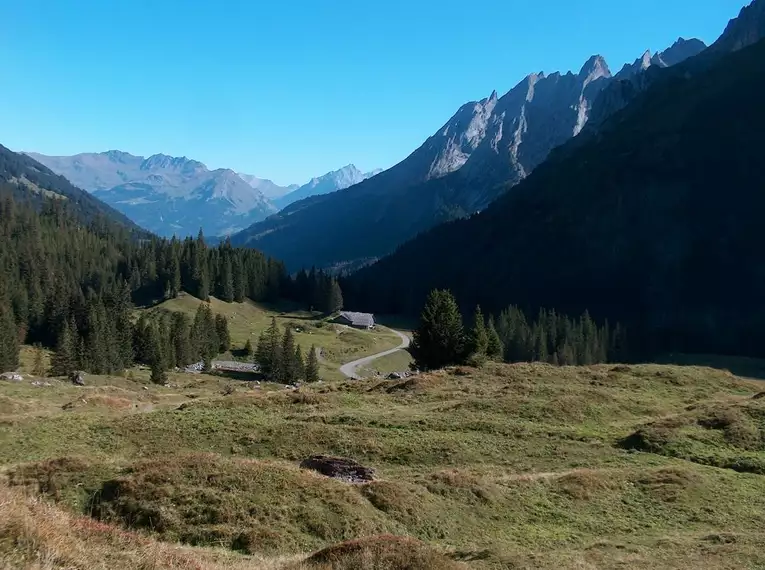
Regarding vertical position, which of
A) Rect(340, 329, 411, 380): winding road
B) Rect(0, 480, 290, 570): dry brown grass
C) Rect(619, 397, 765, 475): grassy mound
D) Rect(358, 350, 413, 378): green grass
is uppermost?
Rect(0, 480, 290, 570): dry brown grass

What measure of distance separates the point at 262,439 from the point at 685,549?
2531 centimetres

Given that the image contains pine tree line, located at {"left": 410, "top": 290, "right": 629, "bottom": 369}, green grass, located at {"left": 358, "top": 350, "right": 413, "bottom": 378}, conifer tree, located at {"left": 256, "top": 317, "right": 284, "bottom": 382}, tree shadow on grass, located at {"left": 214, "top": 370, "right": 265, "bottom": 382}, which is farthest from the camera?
green grass, located at {"left": 358, "top": 350, "right": 413, "bottom": 378}

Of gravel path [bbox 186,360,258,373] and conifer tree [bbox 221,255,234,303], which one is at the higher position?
conifer tree [bbox 221,255,234,303]

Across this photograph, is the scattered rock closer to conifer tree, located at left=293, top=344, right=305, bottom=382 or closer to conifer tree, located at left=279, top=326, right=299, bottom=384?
conifer tree, located at left=279, top=326, right=299, bottom=384

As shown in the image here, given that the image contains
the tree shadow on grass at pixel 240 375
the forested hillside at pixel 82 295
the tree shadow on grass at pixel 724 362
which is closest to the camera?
the forested hillside at pixel 82 295

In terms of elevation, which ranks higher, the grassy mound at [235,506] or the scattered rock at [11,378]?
the grassy mound at [235,506]

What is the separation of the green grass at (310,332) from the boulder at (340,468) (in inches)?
3799

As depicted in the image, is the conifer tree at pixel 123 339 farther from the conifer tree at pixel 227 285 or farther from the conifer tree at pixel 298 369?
the conifer tree at pixel 227 285

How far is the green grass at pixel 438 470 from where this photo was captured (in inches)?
936

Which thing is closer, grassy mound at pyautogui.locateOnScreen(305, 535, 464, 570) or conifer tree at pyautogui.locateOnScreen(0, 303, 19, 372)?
grassy mound at pyautogui.locateOnScreen(305, 535, 464, 570)

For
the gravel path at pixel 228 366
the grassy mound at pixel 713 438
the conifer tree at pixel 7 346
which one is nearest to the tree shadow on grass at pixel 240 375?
the gravel path at pixel 228 366

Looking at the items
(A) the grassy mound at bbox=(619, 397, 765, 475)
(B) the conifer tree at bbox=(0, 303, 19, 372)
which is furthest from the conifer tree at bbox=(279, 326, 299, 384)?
(A) the grassy mound at bbox=(619, 397, 765, 475)

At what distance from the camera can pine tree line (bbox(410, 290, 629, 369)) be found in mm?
86562

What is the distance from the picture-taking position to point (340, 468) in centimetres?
3150
